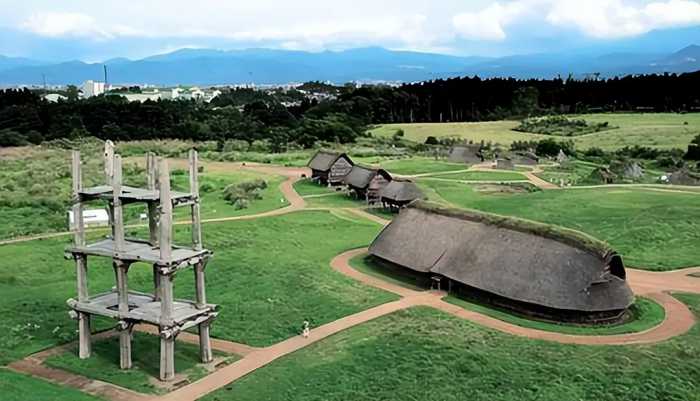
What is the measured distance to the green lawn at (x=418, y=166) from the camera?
72.9 metres

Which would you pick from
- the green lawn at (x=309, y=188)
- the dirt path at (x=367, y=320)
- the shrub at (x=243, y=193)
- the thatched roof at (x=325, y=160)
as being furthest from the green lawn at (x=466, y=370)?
the thatched roof at (x=325, y=160)

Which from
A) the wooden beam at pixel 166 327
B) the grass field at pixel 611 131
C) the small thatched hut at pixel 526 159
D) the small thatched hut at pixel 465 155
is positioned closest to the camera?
the wooden beam at pixel 166 327

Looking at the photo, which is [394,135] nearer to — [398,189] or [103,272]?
[398,189]

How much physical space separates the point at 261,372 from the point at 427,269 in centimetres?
1130

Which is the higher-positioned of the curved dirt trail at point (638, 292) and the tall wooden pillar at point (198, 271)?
the tall wooden pillar at point (198, 271)

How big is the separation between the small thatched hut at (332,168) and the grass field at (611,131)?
146 feet

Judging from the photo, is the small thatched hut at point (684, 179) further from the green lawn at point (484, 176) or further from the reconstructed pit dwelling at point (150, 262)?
the reconstructed pit dwelling at point (150, 262)

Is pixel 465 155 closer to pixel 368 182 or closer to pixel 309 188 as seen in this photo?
pixel 309 188

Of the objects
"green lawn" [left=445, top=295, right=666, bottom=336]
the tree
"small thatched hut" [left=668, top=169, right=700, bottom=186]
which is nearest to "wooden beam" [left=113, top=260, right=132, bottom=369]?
"green lawn" [left=445, top=295, right=666, bottom=336]

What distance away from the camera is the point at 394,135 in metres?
115

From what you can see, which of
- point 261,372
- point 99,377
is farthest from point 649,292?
point 99,377

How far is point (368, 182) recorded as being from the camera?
56000 millimetres

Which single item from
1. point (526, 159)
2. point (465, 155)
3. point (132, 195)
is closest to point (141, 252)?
point (132, 195)

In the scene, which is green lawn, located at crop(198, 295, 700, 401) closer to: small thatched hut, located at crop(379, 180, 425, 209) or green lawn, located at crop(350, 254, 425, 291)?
green lawn, located at crop(350, 254, 425, 291)
